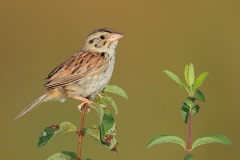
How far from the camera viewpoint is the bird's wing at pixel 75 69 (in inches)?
132

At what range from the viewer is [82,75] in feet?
11.5

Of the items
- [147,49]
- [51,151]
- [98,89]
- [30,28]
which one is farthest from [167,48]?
[98,89]

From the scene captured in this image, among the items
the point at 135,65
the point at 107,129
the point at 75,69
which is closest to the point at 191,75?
the point at 107,129

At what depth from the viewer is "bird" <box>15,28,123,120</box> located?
11.0 feet

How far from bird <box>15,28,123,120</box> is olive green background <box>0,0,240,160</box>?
2.04 meters

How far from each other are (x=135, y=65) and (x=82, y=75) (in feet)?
10.0

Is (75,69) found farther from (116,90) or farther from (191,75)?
(191,75)

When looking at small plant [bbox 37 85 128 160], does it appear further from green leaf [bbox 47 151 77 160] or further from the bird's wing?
the bird's wing

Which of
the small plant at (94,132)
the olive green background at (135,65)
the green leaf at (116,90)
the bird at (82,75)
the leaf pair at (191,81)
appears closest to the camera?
the leaf pair at (191,81)

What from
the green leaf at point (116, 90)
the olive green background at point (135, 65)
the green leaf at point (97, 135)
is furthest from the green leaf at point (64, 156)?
the olive green background at point (135, 65)

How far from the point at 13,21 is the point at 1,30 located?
0.58 ft

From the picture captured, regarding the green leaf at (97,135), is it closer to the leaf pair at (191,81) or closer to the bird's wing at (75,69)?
the leaf pair at (191,81)

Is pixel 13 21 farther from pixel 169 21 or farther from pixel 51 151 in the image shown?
pixel 51 151

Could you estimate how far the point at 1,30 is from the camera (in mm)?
7082
